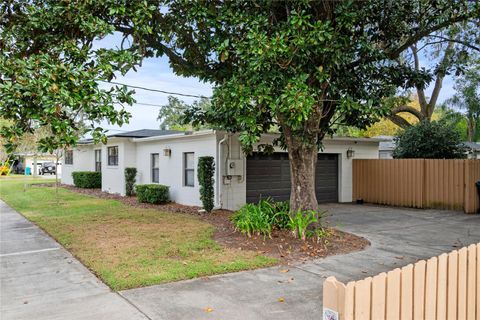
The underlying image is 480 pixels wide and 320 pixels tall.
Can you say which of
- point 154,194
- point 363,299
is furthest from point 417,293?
point 154,194

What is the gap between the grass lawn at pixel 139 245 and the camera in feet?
18.6

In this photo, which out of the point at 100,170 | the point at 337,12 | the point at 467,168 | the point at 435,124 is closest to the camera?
the point at 337,12

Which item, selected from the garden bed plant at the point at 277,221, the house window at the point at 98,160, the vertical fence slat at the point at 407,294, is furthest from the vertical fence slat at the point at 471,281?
the house window at the point at 98,160

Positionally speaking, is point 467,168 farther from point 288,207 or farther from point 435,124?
point 288,207

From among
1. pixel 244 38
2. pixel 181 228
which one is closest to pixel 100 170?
pixel 181 228

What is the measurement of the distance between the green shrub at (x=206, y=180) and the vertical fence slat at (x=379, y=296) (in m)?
9.84

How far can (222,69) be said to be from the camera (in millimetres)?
8312

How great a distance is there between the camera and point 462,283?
3.11 meters

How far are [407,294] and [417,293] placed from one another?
0.13 metres

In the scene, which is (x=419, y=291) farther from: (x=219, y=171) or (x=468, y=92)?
(x=468, y=92)

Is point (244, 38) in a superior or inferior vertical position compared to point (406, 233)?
superior

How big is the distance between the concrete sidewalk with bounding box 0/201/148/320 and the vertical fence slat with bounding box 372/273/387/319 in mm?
2649

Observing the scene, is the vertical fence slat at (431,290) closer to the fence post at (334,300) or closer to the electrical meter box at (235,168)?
the fence post at (334,300)

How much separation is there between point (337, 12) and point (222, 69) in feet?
8.52
